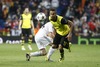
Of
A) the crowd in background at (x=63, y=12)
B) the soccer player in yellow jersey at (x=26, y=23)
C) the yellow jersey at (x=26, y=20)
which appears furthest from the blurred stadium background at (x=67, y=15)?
the yellow jersey at (x=26, y=20)

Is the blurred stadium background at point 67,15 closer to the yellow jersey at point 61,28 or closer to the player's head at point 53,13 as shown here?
the yellow jersey at point 61,28

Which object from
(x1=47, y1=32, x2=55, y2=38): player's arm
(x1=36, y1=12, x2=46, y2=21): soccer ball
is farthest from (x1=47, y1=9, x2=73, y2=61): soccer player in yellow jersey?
(x1=36, y1=12, x2=46, y2=21): soccer ball

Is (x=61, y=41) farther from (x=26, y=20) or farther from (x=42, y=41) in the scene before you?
(x=26, y=20)

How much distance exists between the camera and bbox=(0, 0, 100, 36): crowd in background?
33219mm

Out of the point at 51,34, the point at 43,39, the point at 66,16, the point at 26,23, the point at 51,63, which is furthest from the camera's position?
the point at 66,16

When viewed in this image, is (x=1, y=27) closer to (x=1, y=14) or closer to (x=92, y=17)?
(x=1, y=14)

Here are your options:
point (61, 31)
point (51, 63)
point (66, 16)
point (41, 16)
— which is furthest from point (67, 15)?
point (51, 63)

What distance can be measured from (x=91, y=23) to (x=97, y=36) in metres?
1.35

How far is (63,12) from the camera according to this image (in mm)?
35031

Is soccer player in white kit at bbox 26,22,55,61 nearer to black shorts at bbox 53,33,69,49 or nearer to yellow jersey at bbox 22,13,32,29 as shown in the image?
black shorts at bbox 53,33,69,49

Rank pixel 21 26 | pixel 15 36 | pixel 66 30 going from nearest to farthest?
1. pixel 66 30
2. pixel 21 26
3. pixel 15 36

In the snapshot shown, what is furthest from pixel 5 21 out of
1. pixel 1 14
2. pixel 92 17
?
pixel 92 17

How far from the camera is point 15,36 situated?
107ft

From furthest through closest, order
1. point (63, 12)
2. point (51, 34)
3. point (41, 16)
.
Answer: point (63, 12) < point (41, 16) < point (51, 34)
